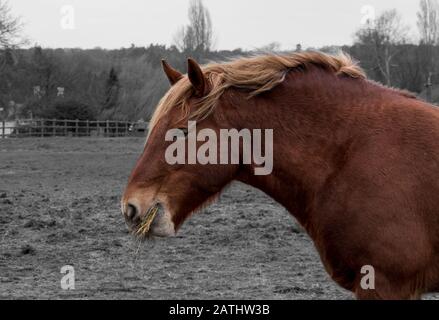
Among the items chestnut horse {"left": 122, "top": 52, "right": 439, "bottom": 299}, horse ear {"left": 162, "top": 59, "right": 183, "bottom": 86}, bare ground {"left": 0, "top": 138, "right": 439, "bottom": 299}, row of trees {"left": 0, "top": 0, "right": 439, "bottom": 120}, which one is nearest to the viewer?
chestnut horse {"left": 122, "top": 52, "right": 439, "bottom": 299}

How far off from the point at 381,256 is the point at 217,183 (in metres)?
0.94

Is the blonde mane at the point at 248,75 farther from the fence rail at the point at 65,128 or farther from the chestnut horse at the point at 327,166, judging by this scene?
the fence rail at the point at 65,128

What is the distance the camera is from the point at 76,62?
166ft

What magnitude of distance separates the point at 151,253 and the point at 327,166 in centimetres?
465

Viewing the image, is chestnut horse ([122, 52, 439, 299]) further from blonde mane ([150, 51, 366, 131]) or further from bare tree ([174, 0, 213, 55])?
bare tree ([174, 0, 213, 55])

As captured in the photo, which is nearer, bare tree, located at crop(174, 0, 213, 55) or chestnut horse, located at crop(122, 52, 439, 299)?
chestnut horse, located at crop(122, 52, 439, 299)

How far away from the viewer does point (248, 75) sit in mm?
3389

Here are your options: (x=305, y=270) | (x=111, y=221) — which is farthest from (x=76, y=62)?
(x=305, y=270)

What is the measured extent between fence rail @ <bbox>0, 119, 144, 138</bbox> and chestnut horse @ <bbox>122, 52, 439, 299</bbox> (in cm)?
3162

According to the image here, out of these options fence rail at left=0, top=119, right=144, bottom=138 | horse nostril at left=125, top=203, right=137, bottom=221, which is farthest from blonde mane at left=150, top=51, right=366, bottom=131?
fence rail at left=0, top=119, right=144, bottom=138

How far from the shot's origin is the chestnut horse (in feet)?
10.1

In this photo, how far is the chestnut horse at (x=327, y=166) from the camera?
308 cm

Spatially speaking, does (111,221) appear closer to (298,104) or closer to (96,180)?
(96,180)

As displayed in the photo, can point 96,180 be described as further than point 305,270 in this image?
Yes
